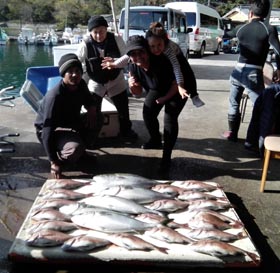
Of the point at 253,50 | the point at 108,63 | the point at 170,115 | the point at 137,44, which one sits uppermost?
the point at 137,44

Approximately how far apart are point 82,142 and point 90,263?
1.75 meters

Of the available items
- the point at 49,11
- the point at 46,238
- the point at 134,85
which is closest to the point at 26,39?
the point at 49,11

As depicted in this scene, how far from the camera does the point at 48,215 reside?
9.90 feet

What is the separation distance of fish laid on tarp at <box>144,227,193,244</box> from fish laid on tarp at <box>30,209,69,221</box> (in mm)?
677

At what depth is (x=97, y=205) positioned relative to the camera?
10.5 feet

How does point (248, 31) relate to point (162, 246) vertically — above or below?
above

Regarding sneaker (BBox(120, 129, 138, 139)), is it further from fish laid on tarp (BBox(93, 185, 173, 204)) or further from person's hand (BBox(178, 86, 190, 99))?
fish laid on tarp (BBox(93, 185, 173, 204))

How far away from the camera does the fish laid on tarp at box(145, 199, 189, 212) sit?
3246mm

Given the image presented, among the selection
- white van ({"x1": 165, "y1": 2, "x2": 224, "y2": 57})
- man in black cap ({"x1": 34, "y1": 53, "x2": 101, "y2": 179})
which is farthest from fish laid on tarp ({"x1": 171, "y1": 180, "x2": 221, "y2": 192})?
white van ({"x1": 165, "y1": 2, "x2": 224, "y2": 57})

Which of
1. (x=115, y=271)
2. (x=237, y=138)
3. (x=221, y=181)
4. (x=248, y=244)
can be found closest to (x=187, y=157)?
(x=221, y=181)

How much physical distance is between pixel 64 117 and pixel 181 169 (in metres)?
1.49

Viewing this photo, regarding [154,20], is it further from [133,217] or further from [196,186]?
[133,217]

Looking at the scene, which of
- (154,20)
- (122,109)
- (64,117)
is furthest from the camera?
(154,20)

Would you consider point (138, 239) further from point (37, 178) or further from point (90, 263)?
point (37, 178)
